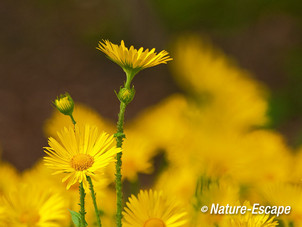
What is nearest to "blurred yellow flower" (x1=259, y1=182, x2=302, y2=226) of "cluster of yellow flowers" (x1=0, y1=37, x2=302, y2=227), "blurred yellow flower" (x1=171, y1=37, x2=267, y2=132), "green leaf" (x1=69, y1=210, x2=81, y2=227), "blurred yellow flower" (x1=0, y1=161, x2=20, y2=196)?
"cluster of yellow flowers" (x1=0, y1=37, x2=302, y2=227)

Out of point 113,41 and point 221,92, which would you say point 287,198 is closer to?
point 221,92

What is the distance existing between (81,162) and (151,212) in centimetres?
10

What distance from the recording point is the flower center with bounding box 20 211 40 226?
2.08 feet

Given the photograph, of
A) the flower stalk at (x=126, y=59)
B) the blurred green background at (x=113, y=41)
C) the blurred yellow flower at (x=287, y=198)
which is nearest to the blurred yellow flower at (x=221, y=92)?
the blurred yellow flower at (x=287, y=198)

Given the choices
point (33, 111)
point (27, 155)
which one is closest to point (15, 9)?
point (33, 111)

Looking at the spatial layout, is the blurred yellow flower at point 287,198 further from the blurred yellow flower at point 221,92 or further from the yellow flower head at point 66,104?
the yellow flower head at point 66,104

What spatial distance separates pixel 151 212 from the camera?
0.57 metres

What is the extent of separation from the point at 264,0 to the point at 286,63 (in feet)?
3.04

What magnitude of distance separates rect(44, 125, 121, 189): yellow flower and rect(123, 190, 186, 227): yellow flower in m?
0.06

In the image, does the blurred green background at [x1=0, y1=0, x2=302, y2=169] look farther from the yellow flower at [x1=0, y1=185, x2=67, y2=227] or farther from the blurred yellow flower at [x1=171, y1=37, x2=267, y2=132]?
the yellow flower at [x1=0, y1=185, x2=67, y2=227]

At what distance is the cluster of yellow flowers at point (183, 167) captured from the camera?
0.54 metres

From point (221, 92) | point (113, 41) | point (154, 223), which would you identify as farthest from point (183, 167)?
point (113, 41)

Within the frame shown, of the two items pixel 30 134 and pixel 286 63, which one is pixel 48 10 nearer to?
pixel 30 134

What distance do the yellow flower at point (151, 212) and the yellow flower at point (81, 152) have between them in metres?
0.06
